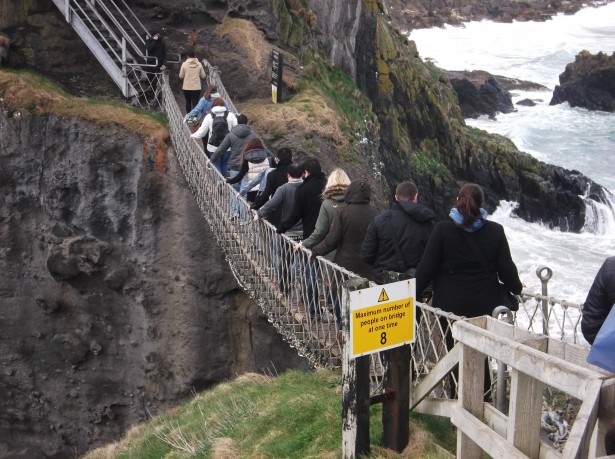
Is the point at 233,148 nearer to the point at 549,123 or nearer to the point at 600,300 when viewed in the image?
the point at 600,300

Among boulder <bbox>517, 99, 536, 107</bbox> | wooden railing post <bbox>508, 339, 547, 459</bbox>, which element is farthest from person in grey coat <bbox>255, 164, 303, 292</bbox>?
boulder <bbox>517, 99, 536, 107</bbox>

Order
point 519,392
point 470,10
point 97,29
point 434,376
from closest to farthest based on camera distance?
point 519,392 → point 434,376 → point 97,29 → point 470,10

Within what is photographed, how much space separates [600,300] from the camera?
4871 mm

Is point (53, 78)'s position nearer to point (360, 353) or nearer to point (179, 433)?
point (179, 433)

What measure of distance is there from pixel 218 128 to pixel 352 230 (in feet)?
15.5

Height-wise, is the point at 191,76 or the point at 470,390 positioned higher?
the point at 191,76

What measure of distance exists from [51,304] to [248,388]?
5774 mm

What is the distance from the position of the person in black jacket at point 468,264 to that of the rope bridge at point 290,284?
264 millimetres

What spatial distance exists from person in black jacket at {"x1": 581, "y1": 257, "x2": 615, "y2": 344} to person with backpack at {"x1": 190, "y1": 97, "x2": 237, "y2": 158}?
282 inches

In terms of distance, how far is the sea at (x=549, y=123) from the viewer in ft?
73.8

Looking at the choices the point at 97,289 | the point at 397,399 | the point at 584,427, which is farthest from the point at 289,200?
the point at 97,289

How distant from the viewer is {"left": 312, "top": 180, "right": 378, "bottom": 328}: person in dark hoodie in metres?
7.10

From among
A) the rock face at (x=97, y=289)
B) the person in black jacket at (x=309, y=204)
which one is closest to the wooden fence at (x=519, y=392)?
the person in black jacket at (x=309, y=204)

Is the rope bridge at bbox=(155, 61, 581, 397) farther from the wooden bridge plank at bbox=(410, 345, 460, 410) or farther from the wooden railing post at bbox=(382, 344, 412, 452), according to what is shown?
the wooden railing post at bbox=(382, 344, 412, 452)
